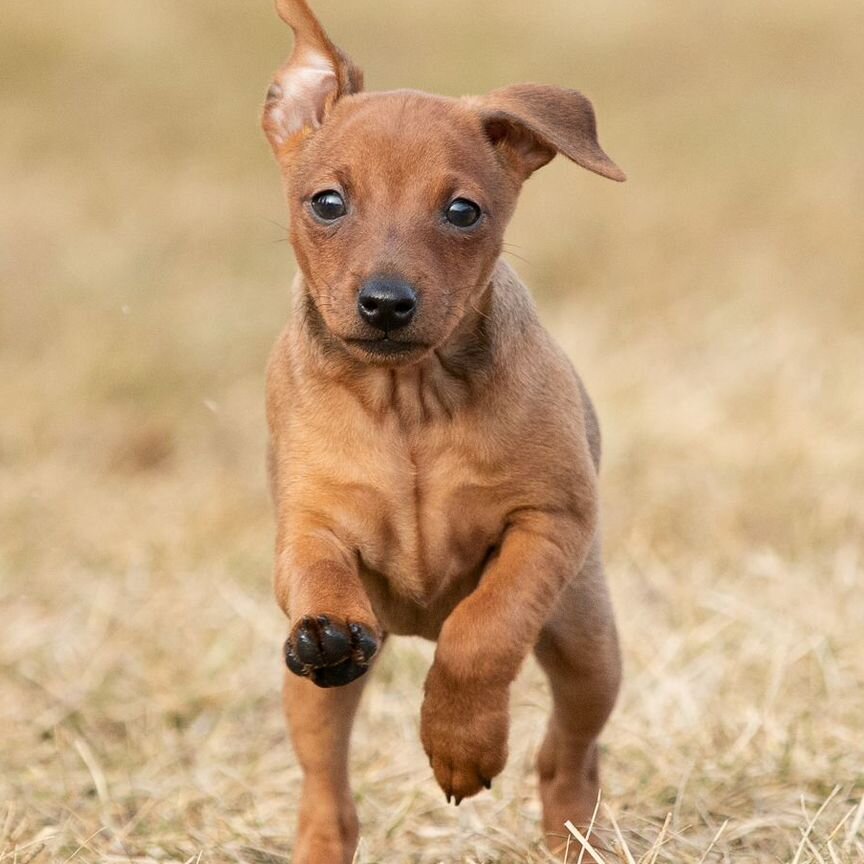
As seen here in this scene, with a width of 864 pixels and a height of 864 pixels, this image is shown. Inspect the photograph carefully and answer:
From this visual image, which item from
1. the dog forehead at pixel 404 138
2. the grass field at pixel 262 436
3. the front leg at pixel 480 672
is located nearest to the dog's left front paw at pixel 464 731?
the front leg at pixel 480 672

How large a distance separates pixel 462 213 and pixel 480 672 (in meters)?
1.34

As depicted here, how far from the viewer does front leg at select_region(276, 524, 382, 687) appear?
4.92 meters

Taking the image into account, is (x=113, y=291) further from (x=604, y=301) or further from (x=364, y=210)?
(x=364, y=210)

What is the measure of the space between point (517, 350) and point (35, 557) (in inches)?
203

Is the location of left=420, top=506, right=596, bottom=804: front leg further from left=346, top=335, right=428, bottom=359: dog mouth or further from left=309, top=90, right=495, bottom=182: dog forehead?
left=309, top=90, right=495, bottom=182: dog forehead

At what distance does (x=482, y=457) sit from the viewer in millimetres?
5430

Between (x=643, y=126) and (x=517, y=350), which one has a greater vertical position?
(x=517, y=350)

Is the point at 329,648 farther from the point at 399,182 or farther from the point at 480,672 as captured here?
the point at 399,182

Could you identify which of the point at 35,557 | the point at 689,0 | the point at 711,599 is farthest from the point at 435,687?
the point at 689,0

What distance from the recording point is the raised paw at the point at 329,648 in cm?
491

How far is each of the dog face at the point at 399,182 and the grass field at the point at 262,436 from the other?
3.98 ft

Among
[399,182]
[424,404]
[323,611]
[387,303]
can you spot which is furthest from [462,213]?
[323,611]

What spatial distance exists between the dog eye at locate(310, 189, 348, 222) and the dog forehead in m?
0.09

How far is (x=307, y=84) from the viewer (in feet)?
19.2
